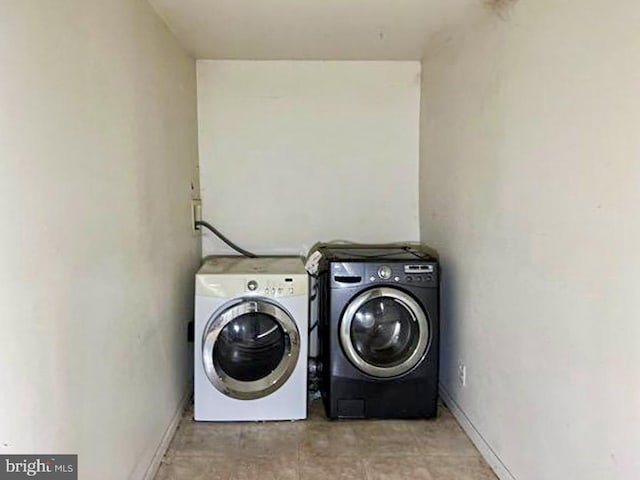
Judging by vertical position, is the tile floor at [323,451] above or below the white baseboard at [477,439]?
below

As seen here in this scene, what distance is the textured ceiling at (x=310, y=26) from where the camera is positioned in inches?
92.3

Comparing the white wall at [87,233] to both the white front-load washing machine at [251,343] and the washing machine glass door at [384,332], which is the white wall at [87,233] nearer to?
the white front-load washing machine at [251,343]

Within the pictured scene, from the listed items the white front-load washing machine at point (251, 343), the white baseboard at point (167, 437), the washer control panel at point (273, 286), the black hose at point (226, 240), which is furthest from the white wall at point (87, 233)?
the black hose at point (226, 240)

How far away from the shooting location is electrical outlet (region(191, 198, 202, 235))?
3.17m

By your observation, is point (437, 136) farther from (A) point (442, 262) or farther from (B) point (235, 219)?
(B) point (235, 219)

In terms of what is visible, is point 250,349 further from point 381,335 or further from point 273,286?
point 381,335

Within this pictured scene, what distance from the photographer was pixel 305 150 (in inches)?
135

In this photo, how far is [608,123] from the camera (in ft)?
4.75

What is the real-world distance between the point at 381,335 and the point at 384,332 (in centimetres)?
2

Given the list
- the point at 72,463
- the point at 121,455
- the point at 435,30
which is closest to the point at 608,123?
the point at 435,30

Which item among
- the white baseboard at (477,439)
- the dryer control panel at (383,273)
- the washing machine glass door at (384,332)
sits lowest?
the white baseboard at (477,439)

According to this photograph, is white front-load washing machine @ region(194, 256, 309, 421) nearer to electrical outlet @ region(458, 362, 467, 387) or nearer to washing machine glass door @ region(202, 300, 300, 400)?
washing machine glass door @ region(202, 300, 300, 400)

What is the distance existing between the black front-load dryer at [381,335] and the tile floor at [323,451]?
0.36ft

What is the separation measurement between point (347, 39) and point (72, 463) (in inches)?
93.2
